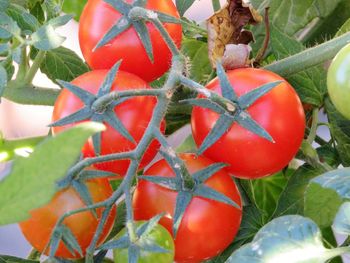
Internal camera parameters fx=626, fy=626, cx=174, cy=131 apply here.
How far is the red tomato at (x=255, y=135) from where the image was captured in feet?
1.62

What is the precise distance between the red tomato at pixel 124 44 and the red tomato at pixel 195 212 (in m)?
0.09

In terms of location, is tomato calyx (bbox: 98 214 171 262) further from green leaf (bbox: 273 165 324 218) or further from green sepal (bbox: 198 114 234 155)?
green leaf (bbox: 273 165 324 218)

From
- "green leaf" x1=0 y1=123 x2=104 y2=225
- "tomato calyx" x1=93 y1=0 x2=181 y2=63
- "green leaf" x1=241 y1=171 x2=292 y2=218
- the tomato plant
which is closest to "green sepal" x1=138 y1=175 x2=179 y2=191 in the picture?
the tomato plant

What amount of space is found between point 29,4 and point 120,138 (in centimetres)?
33

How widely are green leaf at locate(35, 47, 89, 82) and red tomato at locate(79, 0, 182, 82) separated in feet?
0.45

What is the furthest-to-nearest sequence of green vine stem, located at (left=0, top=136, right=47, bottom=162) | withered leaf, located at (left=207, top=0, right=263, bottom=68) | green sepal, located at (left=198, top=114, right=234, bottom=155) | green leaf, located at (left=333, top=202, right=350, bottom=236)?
green vine stem, located at (left=0, top=136, right=47, bottom=162) < withered leaf, located at (left=207, top=0, right=263, bottom=68) < green sepal, located at (left=198, top=114, right=234, bottom=155) < green leaf, located at (left=333, top=202, right=350, bottom=236)

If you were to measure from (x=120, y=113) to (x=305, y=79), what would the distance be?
9.7 inches

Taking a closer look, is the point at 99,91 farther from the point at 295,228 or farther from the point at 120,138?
the point at 295,228

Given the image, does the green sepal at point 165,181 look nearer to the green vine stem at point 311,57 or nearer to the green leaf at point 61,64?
the green vine stem at point 311,57

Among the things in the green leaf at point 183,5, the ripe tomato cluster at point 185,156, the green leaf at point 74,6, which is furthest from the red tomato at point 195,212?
the green leaf at point 74,6

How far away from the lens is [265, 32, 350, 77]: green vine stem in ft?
1.80

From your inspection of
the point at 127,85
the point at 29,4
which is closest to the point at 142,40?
the point at 127,85

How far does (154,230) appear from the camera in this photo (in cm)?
40

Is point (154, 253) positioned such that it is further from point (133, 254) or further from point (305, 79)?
point (305, 79)
